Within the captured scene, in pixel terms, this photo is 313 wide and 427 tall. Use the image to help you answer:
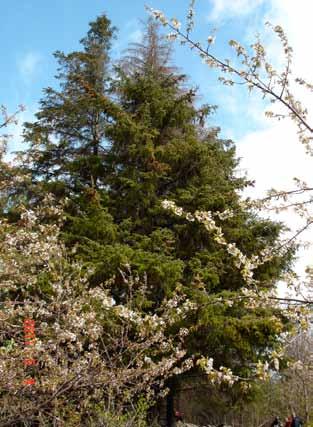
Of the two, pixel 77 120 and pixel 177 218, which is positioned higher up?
pixel 77 120

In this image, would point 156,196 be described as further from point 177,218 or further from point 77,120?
point 77,120

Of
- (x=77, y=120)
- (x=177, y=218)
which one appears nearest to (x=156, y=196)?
(x=177, y=218)

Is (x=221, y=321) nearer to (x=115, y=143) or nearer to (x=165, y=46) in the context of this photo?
(x=115, y=143)

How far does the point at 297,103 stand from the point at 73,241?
878 cm

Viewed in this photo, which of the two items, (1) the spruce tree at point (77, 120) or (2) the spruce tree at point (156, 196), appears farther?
(1) the spruce tree at point (77, 120)

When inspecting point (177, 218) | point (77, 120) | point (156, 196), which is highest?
point (77, 120)

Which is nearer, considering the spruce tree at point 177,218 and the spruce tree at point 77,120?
the spruce tree at point 177,218

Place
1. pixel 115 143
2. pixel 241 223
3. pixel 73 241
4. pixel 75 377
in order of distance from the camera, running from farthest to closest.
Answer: pixel 115 143, pixel 241 223, pixel 73 241, pixel 75 377

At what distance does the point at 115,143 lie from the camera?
1367 centimetres

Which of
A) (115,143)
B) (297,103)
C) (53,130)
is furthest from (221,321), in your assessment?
(53,130)

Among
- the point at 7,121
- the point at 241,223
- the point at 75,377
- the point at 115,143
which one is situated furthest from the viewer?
the point at 115,143

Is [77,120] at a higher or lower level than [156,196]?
higher

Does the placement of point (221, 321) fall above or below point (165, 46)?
below

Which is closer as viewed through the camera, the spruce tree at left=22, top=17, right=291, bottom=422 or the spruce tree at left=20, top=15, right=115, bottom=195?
the spruce tree at left=22, top=17, right=291, bottom=422
